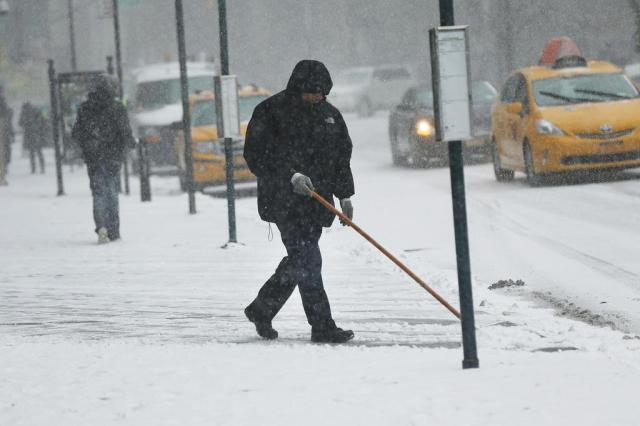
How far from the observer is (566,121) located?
60.9ft

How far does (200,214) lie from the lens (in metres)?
17.9

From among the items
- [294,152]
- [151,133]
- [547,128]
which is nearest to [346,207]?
[294,152]

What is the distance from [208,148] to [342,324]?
14914 millimetres

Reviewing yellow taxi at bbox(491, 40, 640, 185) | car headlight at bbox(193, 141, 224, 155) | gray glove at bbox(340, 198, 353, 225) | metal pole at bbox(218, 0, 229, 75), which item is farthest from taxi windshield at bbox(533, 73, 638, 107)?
gray glove at bbox(340, 198, 353, 225)

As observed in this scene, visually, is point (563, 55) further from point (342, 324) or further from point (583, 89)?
point (342, 324)

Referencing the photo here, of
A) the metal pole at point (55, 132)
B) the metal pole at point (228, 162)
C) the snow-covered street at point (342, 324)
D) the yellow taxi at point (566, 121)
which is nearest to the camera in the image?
the snow-covered street at point (342, 324)

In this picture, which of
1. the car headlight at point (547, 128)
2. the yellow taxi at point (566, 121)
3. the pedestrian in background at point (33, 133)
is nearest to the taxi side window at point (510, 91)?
the yellow taxi at point (566, 121)

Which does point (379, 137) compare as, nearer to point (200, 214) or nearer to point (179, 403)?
point (200, 214)

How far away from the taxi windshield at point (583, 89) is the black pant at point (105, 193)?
7.02 meters

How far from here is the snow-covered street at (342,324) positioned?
6059 mm

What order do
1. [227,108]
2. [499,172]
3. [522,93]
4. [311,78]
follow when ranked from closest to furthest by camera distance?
[311,78] < [227,108] < [522,93] < [499,172]

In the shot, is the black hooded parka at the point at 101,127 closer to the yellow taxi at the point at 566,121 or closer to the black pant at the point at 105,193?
the black pant at the point at 105,193

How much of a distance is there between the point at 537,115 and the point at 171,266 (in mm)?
7932

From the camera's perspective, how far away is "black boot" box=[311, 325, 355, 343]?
310 inches
